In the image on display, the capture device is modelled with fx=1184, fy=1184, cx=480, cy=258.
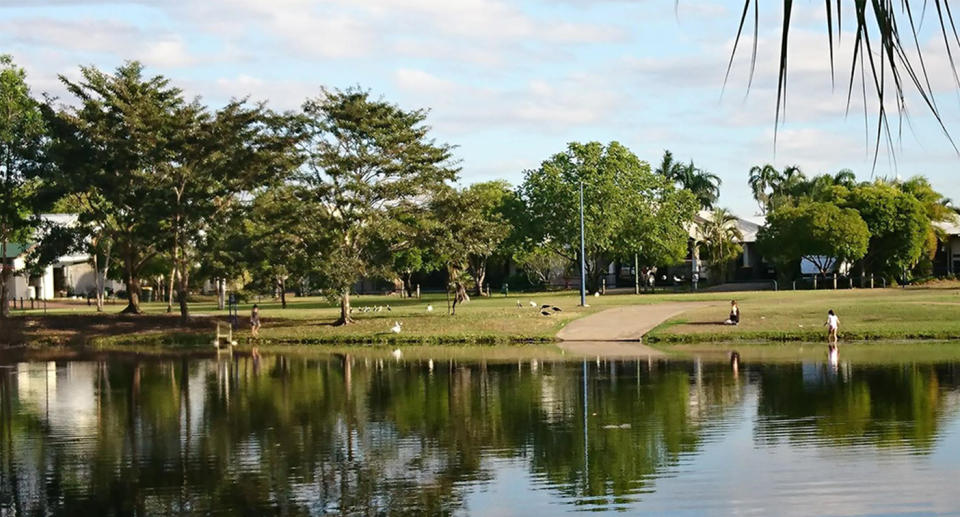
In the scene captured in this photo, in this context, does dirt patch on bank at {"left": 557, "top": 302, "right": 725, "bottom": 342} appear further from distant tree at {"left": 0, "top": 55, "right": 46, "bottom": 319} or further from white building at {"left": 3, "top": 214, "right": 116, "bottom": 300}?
white building at {"left": 3, "top": 214, "right": 116, "bottom": 300}

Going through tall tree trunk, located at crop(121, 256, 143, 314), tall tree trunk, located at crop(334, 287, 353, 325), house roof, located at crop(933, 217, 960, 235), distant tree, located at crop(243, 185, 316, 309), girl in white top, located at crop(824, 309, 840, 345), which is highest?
house roof, located at crop(933, 217, 960, 235)

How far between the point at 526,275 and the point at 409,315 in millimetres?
40342

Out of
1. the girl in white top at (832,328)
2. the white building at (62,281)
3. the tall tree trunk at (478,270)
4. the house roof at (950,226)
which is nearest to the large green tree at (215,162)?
the girl in white top at (832,328)

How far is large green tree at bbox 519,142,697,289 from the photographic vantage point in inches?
2985

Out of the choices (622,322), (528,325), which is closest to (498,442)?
→ (528,325)

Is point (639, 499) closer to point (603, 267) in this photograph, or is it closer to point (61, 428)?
point (61, 428)

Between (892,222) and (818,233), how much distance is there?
268 inches

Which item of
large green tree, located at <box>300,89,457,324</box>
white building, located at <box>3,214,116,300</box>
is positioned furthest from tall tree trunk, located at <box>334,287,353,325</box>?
white building, located at <box>3,214,116,300</box>

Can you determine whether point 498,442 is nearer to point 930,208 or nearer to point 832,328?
point 832,328

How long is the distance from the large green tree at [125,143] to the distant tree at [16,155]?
8.51ft

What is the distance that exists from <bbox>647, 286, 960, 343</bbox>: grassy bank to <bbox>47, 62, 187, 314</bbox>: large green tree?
930 inches

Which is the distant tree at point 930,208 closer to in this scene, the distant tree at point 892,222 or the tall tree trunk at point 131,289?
the distant tree at point 892,222

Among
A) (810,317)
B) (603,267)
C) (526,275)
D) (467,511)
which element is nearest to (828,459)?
(467,511)

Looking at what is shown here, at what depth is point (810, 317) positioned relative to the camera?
49.2 m
